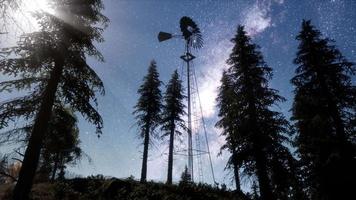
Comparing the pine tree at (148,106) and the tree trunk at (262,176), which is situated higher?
the pine tree at (148,106)

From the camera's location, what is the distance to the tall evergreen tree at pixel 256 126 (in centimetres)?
1673

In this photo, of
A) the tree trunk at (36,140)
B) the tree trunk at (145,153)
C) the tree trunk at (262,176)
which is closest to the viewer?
the tree trunk at (36,140)

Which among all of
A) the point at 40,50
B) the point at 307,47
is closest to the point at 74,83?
the point at 40,50

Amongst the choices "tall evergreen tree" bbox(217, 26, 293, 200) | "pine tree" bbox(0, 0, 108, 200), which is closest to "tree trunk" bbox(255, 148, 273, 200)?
"tall evergreen tree" bbox(217, 26, 293, 200)

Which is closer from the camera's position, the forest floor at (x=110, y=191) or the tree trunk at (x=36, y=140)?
the tree trunk at (x=36, y=140)

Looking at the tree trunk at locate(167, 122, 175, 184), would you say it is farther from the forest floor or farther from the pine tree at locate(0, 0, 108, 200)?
the pine tree at locate(0, 0, 108, 200)

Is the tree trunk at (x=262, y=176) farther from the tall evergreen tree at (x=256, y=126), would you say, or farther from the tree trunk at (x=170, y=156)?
the tree trunk at (x=170, y=156)

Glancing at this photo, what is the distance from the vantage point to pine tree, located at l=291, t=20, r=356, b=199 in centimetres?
1537

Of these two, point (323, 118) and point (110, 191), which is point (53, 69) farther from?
point (323, 118)

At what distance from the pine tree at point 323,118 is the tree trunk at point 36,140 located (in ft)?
46.7

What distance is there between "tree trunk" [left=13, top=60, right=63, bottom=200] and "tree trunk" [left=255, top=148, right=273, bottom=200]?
11995 millimetres

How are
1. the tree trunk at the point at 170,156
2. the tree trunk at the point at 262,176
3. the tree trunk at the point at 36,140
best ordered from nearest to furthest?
the tree trunk at the point at 36,140 < the tree trunk at the point at 262,176 < the tree trunk at the point at 170,156

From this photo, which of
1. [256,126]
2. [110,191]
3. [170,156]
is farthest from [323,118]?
[170,156]

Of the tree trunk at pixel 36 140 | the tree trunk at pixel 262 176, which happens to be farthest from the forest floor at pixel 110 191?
the tree trunk at pixel 36 140
